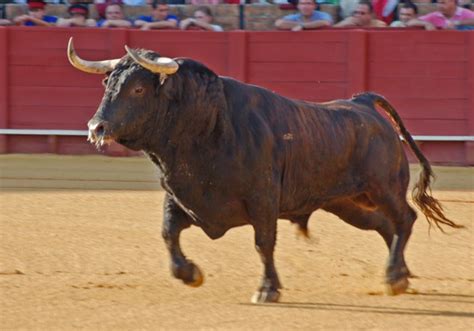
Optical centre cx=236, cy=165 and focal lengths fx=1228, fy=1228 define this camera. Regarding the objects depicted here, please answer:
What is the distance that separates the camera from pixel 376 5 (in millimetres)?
12203

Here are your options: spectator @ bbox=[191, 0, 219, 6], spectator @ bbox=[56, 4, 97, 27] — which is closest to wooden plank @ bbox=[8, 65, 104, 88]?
spectator @ bbox=[56, 4, 97, 27]

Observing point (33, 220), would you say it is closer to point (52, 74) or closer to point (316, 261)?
point (316, 261)

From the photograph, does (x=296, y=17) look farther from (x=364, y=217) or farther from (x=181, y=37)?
(x=364, y=217)

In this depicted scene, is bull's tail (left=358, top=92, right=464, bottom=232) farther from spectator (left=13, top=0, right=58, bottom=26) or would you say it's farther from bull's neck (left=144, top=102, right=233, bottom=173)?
spectator (left=13, top=0, right=58, bottom=26)

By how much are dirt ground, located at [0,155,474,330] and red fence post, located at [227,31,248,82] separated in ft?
9.22

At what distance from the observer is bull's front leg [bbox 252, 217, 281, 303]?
593cm

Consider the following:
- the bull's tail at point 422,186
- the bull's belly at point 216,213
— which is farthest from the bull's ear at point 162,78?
the bull's tail at point 422,186

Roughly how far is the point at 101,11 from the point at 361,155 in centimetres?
658

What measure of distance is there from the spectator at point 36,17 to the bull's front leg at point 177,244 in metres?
6.73

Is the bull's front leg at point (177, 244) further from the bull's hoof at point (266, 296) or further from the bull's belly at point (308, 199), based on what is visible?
the bull's belly at point (308, 199)

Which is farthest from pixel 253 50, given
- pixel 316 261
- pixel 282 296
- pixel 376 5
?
pixel 282 296

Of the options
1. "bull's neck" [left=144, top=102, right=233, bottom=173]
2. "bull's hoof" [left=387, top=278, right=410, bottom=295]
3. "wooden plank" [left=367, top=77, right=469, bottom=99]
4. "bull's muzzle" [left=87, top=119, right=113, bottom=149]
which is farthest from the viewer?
"wooden plank" [left=367, top=77, right=469, bottom=99]

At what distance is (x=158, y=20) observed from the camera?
12375 mm

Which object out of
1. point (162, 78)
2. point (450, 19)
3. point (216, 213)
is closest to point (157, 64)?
point (162, 78)
